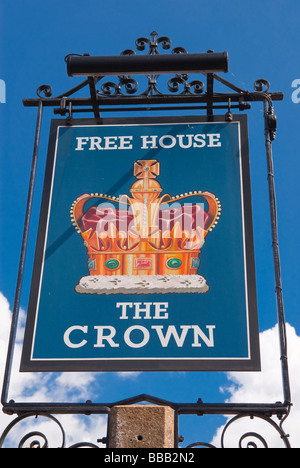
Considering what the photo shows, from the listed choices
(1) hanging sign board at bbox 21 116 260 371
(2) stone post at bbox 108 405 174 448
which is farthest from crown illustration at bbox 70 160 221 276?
(2) stone post at bbox 108 405 174 448

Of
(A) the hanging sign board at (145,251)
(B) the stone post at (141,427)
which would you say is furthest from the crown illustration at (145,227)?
(B) the stone post at (141,427)

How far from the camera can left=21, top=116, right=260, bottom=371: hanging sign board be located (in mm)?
5785

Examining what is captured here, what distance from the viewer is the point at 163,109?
7410 mm

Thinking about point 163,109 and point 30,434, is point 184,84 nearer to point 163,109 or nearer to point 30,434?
point 163,109

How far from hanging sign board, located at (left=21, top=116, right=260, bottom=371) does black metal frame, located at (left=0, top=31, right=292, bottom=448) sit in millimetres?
185

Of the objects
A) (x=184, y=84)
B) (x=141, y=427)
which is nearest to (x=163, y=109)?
(x=184, y=84)

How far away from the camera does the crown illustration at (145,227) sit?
20.6ft

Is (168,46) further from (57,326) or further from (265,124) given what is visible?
(57,326)

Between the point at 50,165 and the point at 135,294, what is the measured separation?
1696 mm

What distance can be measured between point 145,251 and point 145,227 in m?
0.27

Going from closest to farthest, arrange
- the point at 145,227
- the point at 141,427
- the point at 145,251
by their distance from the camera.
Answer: the point at 141,427 → the point at 145,251 → the point at 145,227

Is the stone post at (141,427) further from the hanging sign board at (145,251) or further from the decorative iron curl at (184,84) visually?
the decorative iron curl at (184,84)

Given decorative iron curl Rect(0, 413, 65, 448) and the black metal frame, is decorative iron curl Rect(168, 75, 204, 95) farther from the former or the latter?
decorative iron curl Rect(0, 413, 65, 448)

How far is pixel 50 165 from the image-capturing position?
22.7 feet
